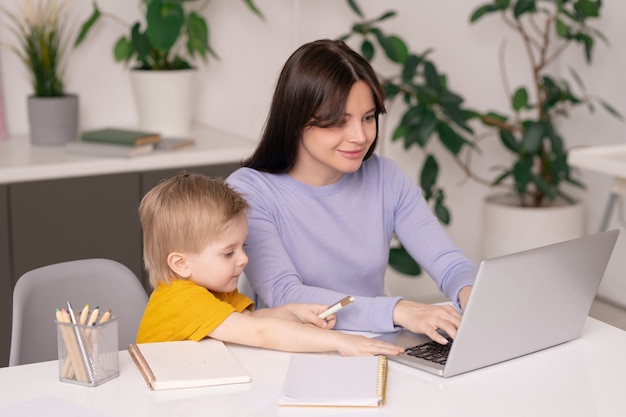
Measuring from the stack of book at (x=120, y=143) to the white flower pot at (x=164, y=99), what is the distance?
0.16 m

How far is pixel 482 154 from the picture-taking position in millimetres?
4566

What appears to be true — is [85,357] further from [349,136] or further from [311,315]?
[349,136]

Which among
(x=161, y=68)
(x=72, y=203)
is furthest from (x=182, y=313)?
(x=161, y=68)

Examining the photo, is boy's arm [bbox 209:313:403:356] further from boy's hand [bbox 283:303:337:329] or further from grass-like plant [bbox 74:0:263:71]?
grass-like plant [bbox 74:0:263:71]

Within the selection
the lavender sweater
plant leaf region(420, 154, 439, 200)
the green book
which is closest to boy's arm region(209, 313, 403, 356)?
the lavender sweater

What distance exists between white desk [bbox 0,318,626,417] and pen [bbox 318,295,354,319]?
0.12 metres

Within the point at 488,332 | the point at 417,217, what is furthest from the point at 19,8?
the point at 488,332

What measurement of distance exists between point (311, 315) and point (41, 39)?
1.84 meters

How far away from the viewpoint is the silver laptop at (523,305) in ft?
5.30

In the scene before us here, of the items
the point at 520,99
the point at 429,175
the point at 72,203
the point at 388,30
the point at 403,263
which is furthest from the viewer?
the point at 388,30

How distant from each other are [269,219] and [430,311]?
459 mm

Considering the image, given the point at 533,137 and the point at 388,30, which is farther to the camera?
the point at 388,30

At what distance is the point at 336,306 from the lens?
1.84m

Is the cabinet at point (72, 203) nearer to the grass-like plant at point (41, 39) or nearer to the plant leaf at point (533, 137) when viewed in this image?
the grass-like plant at point (41, 39)
